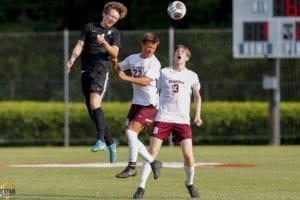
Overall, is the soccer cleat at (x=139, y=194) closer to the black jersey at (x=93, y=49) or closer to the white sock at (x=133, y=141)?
the white sock at (x=133, y=141)

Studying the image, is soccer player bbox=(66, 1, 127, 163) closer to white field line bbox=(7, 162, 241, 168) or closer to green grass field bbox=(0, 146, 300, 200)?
green grass field bbox=(0, 146, 300, 200)

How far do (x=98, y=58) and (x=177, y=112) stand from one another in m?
2.74

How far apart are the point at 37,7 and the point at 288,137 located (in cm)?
1297

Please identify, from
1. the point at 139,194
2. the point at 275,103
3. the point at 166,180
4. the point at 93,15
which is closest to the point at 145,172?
the point at 139,194

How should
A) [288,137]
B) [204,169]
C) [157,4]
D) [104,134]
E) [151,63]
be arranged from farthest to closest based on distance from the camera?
[157,4] → [288,137] → [204,169] → [104,134] → [151,63]

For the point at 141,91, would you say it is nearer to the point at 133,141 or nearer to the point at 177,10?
the point at 133,141

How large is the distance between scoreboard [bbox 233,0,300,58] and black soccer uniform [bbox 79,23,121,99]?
34.0ft

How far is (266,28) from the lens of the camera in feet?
80.5

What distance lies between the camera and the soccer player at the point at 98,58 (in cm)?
1434

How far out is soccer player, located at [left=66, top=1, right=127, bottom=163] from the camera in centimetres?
1434

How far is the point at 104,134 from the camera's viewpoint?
48.7 feet

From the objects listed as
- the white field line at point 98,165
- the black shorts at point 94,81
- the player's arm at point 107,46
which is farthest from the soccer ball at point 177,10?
the white field line at point 98,165

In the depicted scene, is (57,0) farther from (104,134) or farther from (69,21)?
(104,134)

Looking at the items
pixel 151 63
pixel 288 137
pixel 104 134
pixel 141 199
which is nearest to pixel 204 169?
pixel 104 134
